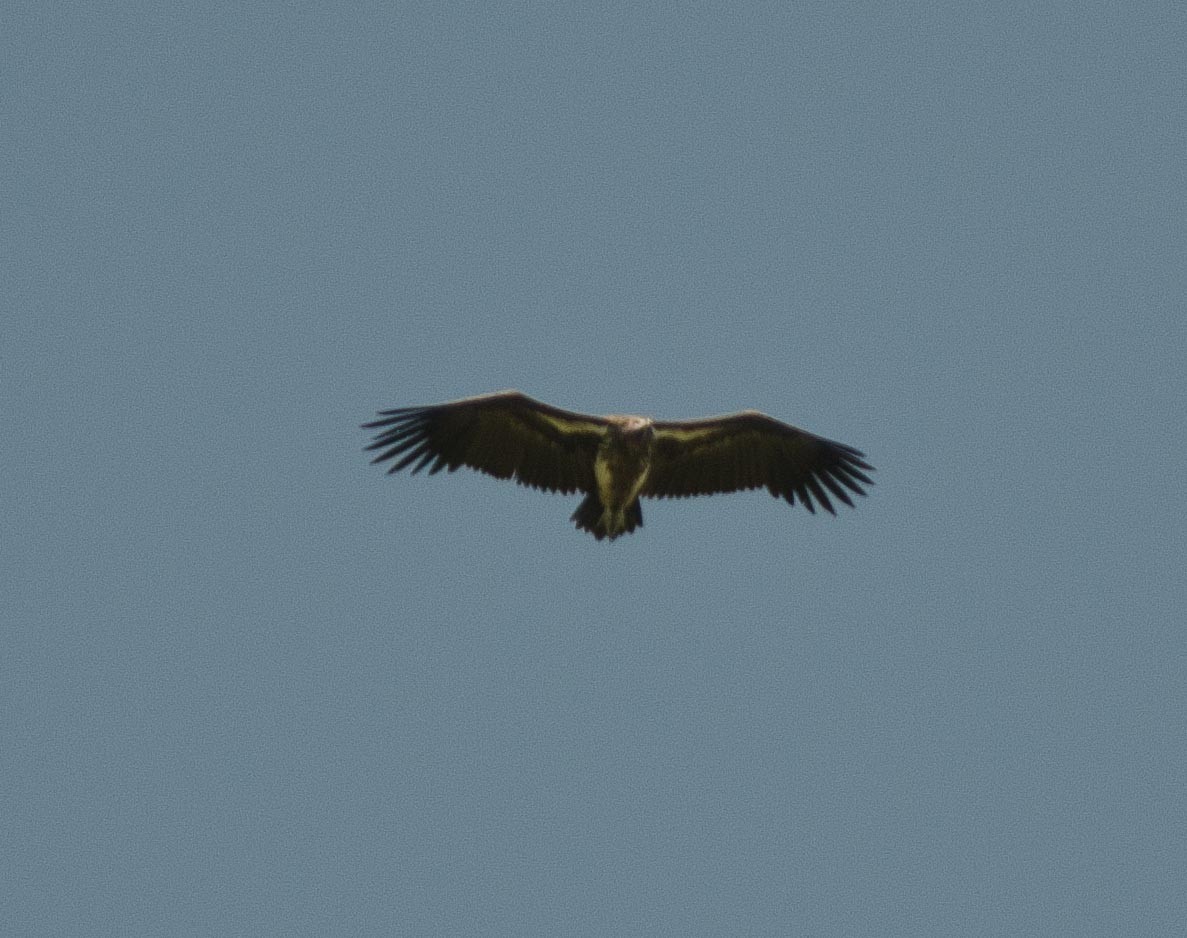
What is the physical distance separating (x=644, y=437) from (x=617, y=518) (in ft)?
3.35

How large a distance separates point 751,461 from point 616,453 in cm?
219

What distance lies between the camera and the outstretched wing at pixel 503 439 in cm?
2617

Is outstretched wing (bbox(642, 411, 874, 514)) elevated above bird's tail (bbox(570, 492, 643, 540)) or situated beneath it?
elevated above

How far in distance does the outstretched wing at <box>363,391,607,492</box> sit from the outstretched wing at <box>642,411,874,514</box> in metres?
1.02

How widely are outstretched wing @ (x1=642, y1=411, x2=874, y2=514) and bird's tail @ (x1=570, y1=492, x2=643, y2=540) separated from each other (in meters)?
0.94

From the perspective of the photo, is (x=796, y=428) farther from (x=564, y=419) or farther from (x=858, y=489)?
(x=564, y=419)

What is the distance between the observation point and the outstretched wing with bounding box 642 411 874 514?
88.6 feet

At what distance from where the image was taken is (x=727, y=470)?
1077 inches

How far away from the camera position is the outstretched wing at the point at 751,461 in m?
27.0

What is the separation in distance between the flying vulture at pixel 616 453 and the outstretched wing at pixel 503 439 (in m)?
0.01

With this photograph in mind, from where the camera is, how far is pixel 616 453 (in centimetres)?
2603

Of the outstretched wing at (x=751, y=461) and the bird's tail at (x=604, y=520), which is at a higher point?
the outstretched wing at (x=751, y=461)

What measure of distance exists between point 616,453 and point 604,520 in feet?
2.64

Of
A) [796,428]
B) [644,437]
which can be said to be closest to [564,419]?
[644,437]
